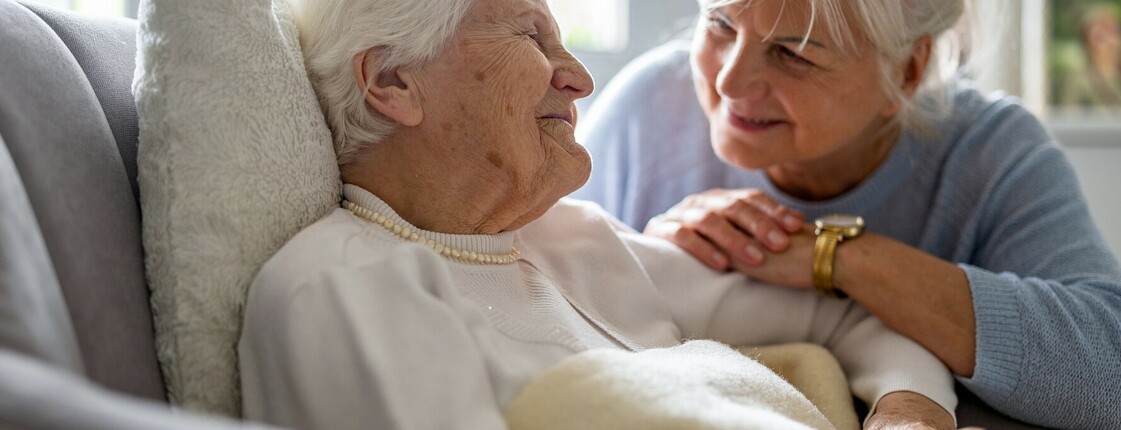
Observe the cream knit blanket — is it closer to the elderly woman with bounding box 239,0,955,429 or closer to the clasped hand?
the elderly woman with bounding box 239,0,955,429

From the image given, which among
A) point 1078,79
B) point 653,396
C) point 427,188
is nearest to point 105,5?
point 427,188

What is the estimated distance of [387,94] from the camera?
123 centimetres

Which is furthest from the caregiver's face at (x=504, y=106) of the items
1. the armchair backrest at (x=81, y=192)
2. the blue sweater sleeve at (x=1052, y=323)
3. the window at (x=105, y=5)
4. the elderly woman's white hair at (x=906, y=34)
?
the window at (x=105, y=5)

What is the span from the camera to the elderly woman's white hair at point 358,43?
1217 mm

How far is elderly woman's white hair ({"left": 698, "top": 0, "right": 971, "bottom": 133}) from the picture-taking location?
5.28ft

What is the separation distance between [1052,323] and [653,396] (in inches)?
31.3

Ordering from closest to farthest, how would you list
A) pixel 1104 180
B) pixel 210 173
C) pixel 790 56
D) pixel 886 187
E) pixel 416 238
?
1. pixel 210 173
2. pixel 416 238
3. pixel 790 56
4. pixel 886 187
5. pixel 1104 180

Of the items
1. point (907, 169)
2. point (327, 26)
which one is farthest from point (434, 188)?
point (907, 169)

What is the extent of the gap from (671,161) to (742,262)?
1.56 feet

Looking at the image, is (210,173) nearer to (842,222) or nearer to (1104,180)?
(842,222)

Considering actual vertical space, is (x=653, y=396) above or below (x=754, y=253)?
above

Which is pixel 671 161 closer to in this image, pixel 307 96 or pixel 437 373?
pixel 307 96

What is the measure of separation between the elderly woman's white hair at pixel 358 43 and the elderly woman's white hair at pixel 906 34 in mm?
623

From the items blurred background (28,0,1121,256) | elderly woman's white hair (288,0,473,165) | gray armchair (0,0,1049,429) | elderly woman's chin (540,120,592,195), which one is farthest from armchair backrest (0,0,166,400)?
blurred background (28,0,1121,256)
